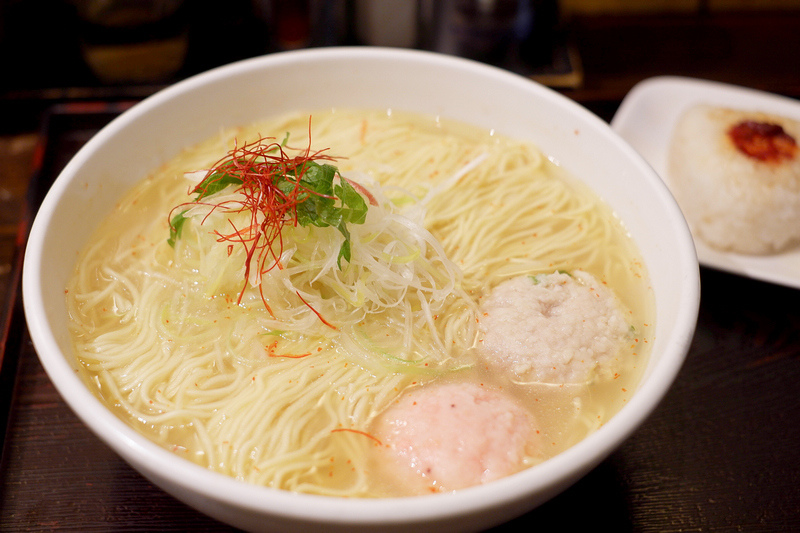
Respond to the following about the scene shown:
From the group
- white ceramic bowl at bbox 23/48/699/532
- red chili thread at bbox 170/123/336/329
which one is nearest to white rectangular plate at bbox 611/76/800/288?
white ceramic bowl at bbox 23/48/699/532

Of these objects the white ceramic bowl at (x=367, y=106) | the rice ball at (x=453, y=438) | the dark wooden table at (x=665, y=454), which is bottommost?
the dark wooden table at (x=665, y=454)

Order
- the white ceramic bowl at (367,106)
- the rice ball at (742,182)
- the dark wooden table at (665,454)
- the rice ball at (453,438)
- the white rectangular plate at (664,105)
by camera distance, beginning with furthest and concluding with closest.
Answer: the white rectangular plate at (664,105) → the rice ball at (742,182) → the dark wooden table at (665,454) → the rice ball at (453,438) → the white ceramic bowl at (367,106)

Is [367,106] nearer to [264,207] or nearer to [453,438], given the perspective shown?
[264,207]

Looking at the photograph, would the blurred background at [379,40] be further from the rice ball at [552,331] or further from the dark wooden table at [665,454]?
the rice ball at [552,331]

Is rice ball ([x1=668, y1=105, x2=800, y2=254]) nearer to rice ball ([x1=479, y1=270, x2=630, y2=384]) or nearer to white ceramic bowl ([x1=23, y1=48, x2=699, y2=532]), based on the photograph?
white ceramic bowl ([x1=23, y1=48, x2=699, y2=532])

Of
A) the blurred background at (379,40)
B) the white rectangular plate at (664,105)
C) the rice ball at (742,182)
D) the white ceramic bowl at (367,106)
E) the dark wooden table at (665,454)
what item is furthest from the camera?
the blurred background at (379,40)

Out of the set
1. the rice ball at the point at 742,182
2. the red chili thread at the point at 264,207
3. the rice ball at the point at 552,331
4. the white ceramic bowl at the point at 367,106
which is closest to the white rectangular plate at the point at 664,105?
the rice ball at the point at 742,182

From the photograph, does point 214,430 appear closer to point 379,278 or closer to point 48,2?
point 379,278

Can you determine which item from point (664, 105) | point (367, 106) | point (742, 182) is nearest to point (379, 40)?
point (367, 106)
